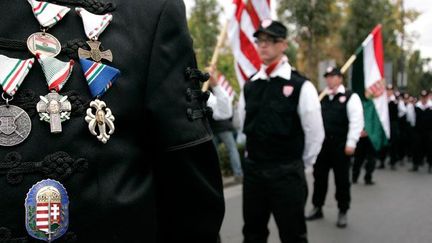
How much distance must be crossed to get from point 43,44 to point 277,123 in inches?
104

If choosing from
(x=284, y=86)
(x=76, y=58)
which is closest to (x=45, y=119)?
(x=76, y=58)

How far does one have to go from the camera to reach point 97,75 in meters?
1.13

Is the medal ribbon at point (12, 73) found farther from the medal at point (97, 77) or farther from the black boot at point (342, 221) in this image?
the black boot at point (342, 221)

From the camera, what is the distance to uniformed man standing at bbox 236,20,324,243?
11.5 feet

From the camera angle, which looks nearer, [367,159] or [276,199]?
[276,199]

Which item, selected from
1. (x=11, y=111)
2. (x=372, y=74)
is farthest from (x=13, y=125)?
(x=372, y=74)

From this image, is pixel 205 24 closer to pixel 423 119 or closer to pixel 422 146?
pixel 423 119

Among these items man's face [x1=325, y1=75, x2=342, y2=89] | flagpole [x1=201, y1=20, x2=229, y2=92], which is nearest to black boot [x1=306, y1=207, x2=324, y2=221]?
man's face [x1=325, y1=75, x2=342, y2=89]

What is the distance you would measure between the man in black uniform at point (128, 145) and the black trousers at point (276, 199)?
7.26 ft

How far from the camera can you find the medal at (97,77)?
1129 mm

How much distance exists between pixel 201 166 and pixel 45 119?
1.46 feet

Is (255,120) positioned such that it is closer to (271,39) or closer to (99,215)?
(271,39)

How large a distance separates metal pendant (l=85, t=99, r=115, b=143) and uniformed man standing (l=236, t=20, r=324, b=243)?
253 cm

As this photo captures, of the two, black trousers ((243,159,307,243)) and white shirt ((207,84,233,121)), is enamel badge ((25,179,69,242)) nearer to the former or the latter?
black trousers ((243,159,307,243))
